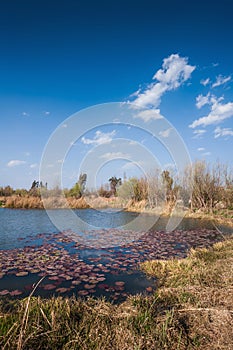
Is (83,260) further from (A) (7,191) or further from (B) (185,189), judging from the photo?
(A) (7,191)

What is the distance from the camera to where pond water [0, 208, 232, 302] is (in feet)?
13.2

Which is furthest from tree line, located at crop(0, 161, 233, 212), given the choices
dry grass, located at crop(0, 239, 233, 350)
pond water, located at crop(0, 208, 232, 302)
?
dry grass, located at crop(0, 239, 233, 350)

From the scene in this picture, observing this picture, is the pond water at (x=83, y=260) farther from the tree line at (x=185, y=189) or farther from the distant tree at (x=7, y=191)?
the distant tree at (x=7, y=191)

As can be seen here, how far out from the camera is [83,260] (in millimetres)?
5613

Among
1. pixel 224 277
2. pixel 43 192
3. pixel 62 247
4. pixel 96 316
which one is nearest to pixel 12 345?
pixel 96 316

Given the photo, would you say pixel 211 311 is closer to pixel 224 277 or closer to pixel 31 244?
pixel 224 277

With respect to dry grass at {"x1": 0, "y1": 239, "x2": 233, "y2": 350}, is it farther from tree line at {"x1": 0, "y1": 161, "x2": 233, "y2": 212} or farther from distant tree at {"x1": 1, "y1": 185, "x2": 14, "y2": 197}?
distant tree at {"x1": 1, "y1": 185, "x2": 14, "y2": 197}

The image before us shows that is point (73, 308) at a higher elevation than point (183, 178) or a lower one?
lower

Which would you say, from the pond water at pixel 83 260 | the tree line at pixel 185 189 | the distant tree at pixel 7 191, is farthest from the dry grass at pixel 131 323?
the distant tree at pixel 7 191

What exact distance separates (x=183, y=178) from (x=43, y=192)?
13718 mm

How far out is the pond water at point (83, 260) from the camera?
4.02 meters

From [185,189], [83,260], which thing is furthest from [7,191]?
[83,260]

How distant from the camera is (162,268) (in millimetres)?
4918

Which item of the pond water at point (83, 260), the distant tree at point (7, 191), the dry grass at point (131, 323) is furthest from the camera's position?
the distant tree at point (7, 191)
